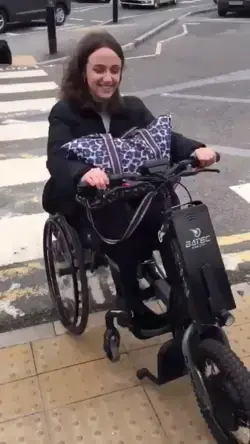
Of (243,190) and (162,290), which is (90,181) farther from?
(243,190)

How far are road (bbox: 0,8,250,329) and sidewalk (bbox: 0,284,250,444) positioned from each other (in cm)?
35

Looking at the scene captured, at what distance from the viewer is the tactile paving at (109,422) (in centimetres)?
245

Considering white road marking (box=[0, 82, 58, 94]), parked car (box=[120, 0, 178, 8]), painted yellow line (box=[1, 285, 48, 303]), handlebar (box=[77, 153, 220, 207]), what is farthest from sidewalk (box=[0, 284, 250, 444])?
parked car (box=[120, 0, 178, 8])

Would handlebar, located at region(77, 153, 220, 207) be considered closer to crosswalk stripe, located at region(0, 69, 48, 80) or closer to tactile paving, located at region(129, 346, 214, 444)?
tactile paving, located at region(129, 346, 214, 444)

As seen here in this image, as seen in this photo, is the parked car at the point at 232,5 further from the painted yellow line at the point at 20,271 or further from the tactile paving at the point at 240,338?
the tactile paving at the point at 240,338

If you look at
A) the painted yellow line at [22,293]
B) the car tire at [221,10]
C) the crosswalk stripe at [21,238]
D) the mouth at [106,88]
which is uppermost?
the mouth at [106,88]

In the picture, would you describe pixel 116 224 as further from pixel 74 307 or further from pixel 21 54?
pixel 21 54

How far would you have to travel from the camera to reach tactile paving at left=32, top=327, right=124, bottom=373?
2920mm

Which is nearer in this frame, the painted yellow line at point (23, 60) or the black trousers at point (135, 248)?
the black trousers at point (135, 248)

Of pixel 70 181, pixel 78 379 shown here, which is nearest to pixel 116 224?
pixel 70 181

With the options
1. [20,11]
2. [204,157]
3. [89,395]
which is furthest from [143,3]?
[89,395]

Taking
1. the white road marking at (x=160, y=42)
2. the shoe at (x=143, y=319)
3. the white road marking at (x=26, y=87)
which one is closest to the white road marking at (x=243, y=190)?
the shoe at (x=143, y=319)

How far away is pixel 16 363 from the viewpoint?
293 cm

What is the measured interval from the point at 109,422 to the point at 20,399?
477 millimetres
